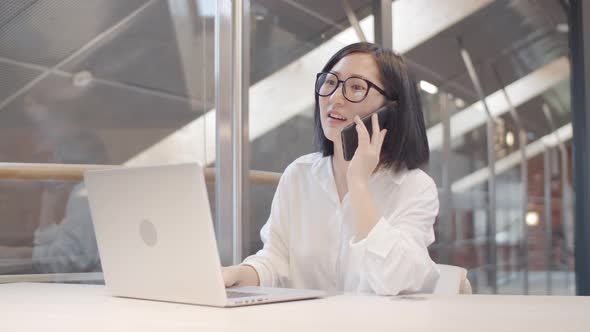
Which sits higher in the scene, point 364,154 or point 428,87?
point 428,87

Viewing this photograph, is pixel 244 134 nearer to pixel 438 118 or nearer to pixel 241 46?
pixel 241 46

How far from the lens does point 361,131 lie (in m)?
2.53

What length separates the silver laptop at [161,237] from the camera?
5.47 ft

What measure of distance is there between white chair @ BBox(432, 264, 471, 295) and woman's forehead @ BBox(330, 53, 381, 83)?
0.72m

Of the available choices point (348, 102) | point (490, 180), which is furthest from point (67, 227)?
point (490, 180)

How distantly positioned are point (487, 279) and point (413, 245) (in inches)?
116

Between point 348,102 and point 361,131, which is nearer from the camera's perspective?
point 361,131

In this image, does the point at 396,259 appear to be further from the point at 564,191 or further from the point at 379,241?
the point at 564,191

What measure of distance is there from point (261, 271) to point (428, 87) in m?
2.61

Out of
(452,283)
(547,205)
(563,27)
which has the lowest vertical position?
(452,283)

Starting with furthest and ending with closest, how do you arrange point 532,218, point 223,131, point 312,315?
1. point 532,218
2. point 223,131
3. point 312,315

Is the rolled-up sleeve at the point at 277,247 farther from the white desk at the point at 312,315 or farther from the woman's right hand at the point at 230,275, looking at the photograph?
the white desk at the point at 312,315

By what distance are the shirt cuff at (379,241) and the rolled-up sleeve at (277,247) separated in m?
0.48

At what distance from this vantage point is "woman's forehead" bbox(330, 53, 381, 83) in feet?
8.86
